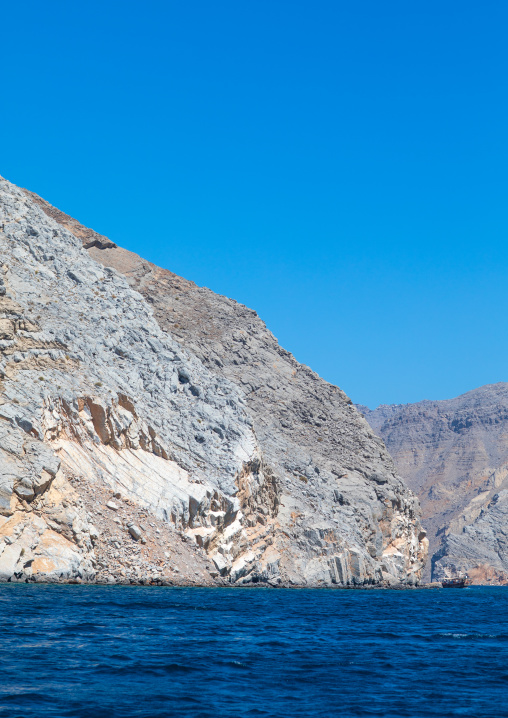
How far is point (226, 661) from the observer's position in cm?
2647

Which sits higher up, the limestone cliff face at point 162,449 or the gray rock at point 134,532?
the limestone cliff face at point 162,449

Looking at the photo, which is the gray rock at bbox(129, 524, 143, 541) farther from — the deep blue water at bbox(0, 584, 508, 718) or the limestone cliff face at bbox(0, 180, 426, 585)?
the deep blue water at bbox(0, 584, 508, 718)

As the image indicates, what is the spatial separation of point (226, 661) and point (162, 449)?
45162mm

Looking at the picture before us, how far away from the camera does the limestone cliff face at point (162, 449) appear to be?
54.6 meters

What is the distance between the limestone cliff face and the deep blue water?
33.1 feet

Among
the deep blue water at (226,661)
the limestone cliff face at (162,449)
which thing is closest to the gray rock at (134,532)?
the limestone cliff face at (162,449)

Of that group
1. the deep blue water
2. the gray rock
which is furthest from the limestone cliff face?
the deep blue water

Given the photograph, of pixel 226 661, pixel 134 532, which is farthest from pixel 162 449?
pixel 226 661

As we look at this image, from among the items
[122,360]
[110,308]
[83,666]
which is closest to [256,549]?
[122,360]

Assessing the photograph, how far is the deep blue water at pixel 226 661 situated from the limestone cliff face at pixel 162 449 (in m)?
10.1

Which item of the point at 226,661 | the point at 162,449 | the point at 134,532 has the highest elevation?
the point at 162,449

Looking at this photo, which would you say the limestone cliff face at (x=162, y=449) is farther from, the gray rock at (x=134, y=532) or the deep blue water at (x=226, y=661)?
the deep blue water at (x=226, y=661)

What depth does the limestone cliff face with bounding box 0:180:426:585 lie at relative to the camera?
5456 centimetres

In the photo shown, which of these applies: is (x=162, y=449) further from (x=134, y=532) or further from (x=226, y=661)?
(x=226, y=661)
